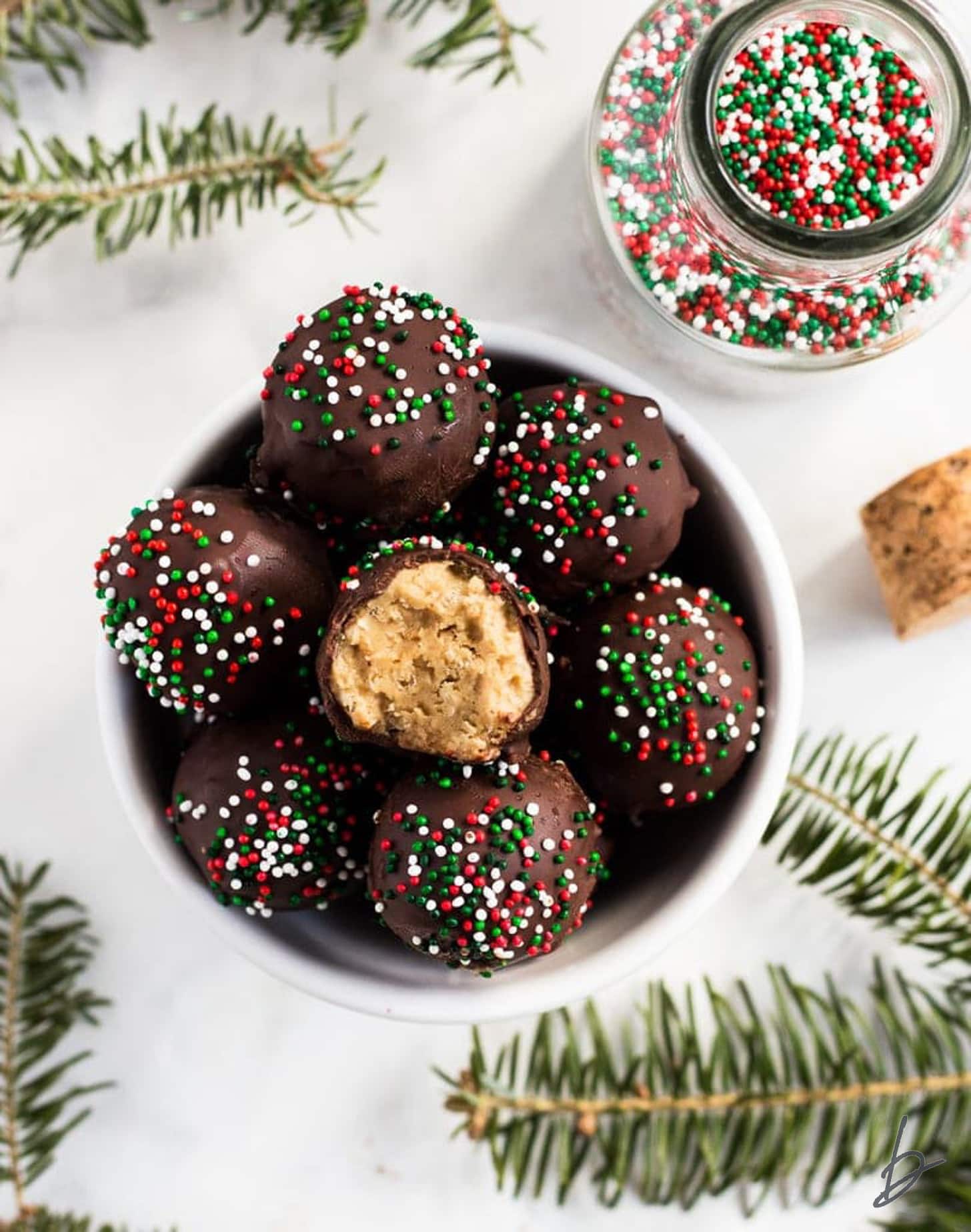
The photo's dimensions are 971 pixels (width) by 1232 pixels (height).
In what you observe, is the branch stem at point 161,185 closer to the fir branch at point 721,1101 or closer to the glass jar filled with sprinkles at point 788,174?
the glass jar filled with sprinkles at point 788,174

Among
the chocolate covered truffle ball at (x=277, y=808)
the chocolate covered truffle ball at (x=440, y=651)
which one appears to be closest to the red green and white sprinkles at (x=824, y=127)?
the chocolate covered truffle ball at (x=440, y=651)

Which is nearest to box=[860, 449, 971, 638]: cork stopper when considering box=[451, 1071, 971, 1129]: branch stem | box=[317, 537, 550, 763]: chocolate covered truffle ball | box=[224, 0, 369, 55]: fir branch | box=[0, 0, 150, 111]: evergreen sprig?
box=[451, 1071, 971, 1129]: branch stem

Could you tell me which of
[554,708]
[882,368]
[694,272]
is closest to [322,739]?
[554,708]

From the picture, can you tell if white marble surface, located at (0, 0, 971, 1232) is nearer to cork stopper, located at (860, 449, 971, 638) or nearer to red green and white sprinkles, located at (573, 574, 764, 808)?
cork stopper, located at (860, 449, 971, 638)

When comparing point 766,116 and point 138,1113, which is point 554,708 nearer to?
point 766,116

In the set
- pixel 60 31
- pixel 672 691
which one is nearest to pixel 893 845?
pixel 672 691
